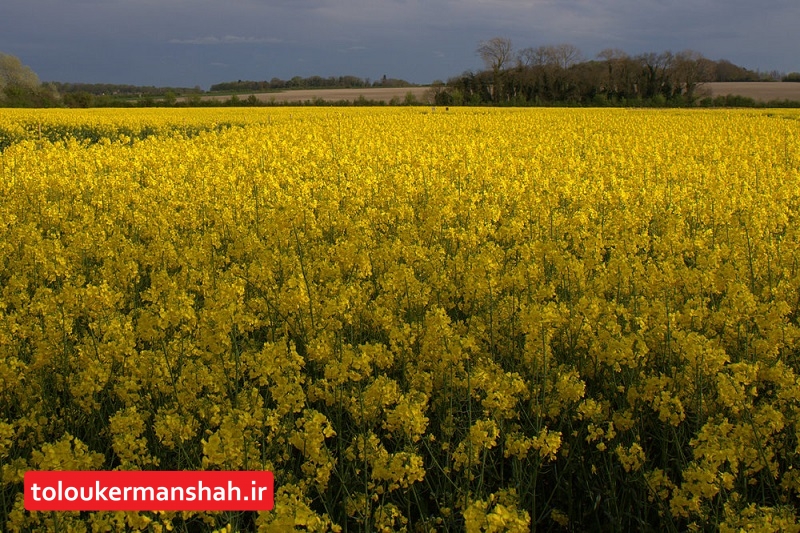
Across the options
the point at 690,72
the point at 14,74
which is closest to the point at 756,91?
the point at 690,72

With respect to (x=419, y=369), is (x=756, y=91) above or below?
above

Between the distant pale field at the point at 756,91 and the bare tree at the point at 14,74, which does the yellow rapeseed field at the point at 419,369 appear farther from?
the bare tree at the point at 14,74

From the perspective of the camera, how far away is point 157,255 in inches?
247

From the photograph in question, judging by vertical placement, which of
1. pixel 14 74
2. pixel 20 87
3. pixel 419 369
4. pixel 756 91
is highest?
pixel 14 74

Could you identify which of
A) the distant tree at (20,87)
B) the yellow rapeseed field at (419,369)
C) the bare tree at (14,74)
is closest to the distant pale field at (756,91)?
the yellow rapeseed field at (419,369)

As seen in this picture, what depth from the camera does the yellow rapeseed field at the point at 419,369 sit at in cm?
314

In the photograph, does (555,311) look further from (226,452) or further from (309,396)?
(226,452)

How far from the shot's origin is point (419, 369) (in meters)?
4.18

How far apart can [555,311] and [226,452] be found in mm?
2322

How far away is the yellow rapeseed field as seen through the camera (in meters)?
3.14

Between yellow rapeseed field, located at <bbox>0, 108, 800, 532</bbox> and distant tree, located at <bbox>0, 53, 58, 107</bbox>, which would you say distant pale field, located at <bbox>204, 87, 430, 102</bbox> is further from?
yellow rapeseed field, located at <bbox>0, 108, 800, 532</bbox>

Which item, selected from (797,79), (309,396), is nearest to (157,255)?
(309,396)

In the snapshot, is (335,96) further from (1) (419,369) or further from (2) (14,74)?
(1) (419,369)

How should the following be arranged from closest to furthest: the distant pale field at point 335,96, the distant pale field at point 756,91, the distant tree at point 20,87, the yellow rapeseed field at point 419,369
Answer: the yellow rapeseed field at point 419,369 < the distant pale field at point 756,91 < the distant tree at point 20,87 < the distant pale field at point 335,96
